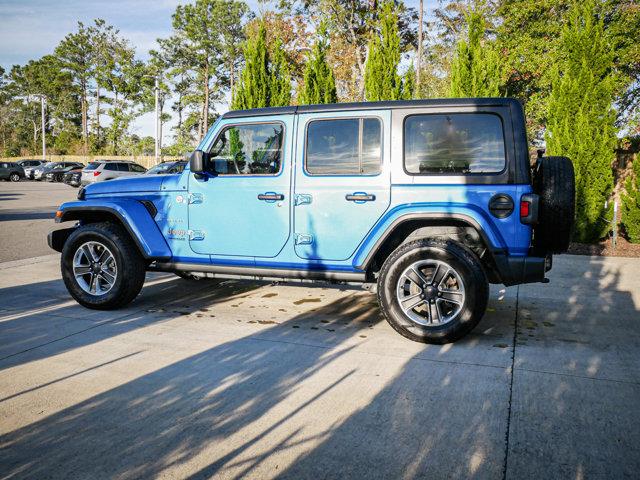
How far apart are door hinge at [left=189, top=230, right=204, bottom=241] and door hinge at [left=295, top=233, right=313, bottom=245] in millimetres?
1024

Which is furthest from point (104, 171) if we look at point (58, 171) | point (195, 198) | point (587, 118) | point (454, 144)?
point (454, 144)

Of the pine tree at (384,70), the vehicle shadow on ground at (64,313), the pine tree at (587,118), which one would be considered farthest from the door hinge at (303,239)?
the pine tree at (384,70)

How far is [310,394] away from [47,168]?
43134 millimetres

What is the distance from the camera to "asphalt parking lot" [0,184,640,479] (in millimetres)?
2508

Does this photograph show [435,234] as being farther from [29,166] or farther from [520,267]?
[29,166]

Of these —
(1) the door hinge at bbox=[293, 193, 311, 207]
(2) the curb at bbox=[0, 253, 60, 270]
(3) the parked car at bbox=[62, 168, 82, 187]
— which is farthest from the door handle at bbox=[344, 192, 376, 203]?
(3) the parked car at bbox=[62, 168, 82, 187]

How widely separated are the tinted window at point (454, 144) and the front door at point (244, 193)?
119 cm

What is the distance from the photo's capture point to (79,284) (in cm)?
538

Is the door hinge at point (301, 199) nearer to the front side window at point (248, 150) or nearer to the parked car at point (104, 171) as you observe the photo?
the front side window at point (248, 150)

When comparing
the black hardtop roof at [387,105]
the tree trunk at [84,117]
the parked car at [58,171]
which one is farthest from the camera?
the tree trunk at [84,117]

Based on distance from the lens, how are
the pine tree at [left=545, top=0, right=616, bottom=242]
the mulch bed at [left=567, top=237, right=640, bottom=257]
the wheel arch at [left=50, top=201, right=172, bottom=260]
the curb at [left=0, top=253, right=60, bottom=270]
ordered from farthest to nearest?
the pine tree at [left=545, top=0, right=616, bottom=242] < the mulch bed at [left=567, top=237, right=640, bottom=257] < the curb at [left=0, top=253, right=60, bottom=270] < the wheel arch at [left=50, top=201, right=172, bottom=260]

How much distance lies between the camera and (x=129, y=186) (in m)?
5.34

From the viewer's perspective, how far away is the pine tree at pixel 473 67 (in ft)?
36.0

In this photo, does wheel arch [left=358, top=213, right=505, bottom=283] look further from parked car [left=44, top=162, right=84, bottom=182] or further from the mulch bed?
parked car [left=44, top=162, right=84, bottom=182]
